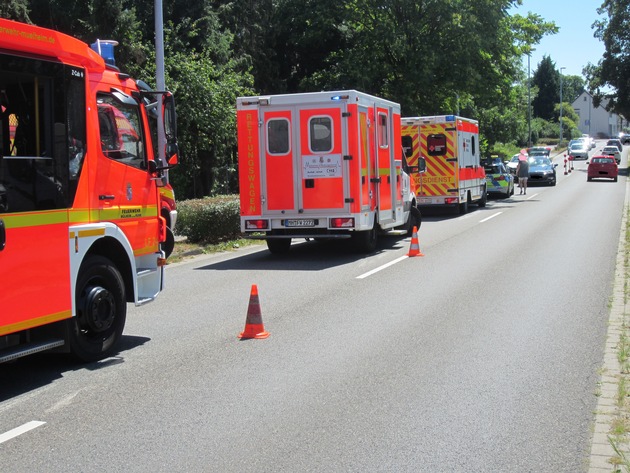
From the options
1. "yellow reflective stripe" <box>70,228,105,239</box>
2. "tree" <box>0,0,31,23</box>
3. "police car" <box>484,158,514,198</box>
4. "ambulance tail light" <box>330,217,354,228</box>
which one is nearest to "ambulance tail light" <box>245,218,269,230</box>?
"ambulance tail light" <box>330,217,354,228</box>

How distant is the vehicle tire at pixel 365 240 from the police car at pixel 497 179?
19896 mm

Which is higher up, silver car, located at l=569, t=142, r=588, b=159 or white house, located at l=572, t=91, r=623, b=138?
white house, located at l=572, t=91, r=623, b=138

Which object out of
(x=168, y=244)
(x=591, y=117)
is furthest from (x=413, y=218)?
(x=591, y=117)

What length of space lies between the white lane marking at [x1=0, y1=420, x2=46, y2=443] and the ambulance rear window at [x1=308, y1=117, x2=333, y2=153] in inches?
378

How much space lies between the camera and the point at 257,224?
14.8 m

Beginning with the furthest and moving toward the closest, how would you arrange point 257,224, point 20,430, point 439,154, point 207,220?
point 439,154, point 207,220, point 257,224, point 20,430

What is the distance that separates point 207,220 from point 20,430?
1172 centimetres

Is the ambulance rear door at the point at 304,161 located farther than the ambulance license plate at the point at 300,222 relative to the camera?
No

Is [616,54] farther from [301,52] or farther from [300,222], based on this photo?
[300,222]

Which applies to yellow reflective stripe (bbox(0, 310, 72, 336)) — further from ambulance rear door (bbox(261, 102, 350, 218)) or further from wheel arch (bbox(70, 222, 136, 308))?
ambulance rear door (bbox(261, 102, 350, 218))

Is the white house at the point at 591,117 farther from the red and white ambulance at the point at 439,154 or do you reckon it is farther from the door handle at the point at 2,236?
the door handle at the point at 2,236

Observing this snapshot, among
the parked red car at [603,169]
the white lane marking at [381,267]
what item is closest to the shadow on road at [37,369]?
the white lane marking at [381,267]

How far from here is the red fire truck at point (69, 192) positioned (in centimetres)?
600

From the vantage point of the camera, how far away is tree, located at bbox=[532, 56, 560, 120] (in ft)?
429
